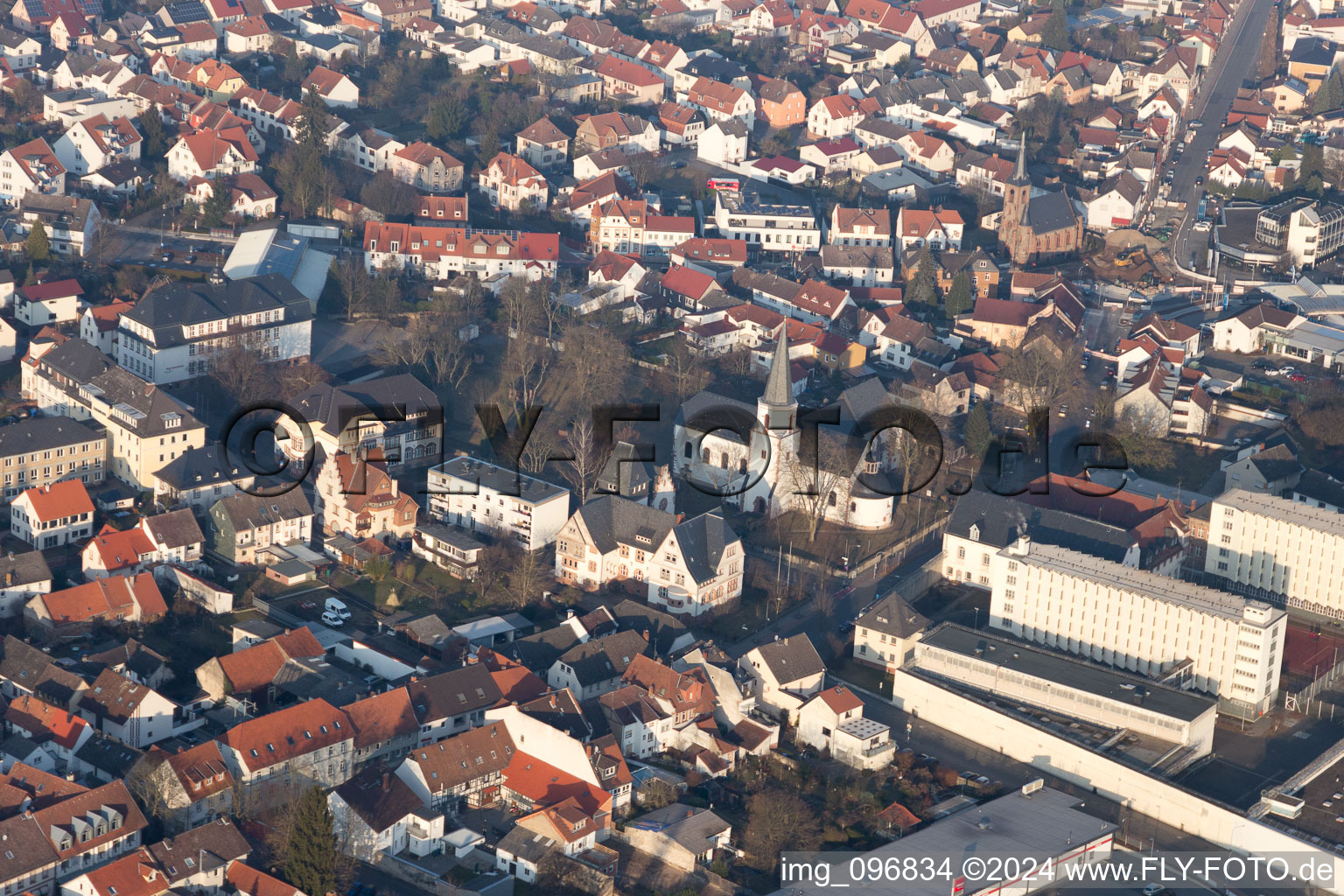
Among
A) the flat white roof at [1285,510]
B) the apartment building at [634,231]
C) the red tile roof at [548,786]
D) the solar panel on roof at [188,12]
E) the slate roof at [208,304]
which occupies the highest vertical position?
the solar panel on roof at [188,12]

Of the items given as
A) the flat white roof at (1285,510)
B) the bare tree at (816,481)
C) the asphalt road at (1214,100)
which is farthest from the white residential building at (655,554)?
the asphalt road at (1214,100)

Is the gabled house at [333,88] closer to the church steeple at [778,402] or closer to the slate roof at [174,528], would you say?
the church steeple at [778,402]

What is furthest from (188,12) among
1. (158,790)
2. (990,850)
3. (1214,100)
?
(990,850)

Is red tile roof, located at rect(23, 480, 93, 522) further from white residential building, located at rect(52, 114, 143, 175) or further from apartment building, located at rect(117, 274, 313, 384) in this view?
white residential building, located at rect(52, 114, 143, 175)

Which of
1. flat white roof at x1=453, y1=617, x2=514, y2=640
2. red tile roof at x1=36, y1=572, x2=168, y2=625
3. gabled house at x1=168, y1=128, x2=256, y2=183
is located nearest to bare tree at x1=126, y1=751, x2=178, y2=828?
red tile roof at x1=36, y1=572, x2=168, y2=625

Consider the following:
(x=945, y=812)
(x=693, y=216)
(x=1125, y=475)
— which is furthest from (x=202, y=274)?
(x=945, y=812)

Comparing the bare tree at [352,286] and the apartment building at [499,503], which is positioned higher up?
the bare tree at [352,286]

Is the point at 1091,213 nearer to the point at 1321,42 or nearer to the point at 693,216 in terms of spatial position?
the point at 693,216

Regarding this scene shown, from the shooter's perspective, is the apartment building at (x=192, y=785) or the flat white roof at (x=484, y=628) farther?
the flat white roof at (x=484, y=628)
